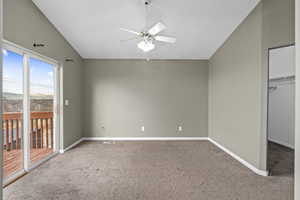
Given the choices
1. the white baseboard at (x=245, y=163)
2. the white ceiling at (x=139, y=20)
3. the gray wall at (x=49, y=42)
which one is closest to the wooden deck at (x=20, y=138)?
the gray wall at (x=49, y=42)

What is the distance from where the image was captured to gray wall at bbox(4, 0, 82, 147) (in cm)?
242

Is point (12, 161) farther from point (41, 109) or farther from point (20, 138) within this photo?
point (41, 109)

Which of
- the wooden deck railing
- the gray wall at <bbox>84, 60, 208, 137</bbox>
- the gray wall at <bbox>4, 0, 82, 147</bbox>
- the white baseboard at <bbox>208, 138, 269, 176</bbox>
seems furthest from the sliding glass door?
the white baseboard at <bbox>208, 138, 269, 176</bbox>

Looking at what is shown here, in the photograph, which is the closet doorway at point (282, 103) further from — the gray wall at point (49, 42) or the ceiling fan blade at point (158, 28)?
the gray wall at point (49, 42)

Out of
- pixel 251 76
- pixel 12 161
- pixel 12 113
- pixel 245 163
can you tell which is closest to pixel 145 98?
pixel 251 76

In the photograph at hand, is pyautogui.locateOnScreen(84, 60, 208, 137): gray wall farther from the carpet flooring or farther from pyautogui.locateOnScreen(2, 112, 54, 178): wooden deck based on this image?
pyautogui.locateOnScreen(2, 112, 54, 178): wooden deck

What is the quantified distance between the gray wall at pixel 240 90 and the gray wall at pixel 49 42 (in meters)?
4.06

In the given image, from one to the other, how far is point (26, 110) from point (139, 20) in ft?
9.12

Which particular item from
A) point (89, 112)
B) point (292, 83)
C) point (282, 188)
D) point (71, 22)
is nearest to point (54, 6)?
point (71, 22)

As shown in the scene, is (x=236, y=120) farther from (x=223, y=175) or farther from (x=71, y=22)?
(x=71, y=22)

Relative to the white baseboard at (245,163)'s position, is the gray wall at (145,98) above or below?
above

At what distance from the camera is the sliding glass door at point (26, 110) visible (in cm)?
245

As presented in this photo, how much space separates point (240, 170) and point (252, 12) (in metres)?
2.96

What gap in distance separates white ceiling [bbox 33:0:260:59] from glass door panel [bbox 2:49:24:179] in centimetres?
127
